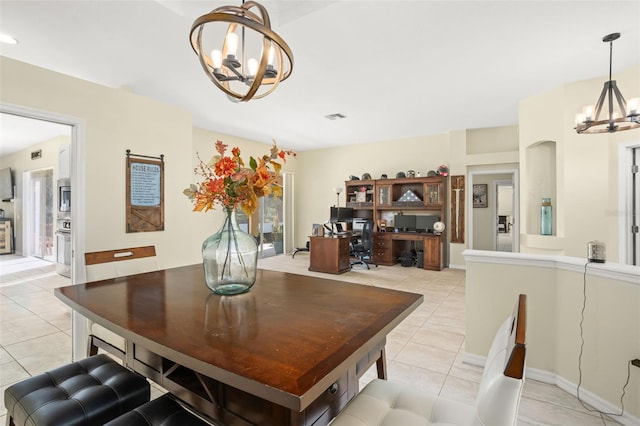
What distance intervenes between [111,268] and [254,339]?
1.80 m

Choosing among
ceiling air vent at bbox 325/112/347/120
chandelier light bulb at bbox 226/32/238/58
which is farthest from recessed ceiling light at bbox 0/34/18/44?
ceiling air vent at bbox 325/112/347/120

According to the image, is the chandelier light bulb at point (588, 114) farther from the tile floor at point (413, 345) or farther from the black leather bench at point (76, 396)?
the black leather bench at point (76, 396)

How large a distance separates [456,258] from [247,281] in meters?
5.93

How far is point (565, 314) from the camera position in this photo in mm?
2133

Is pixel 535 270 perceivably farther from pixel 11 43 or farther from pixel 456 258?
pixel 11 43

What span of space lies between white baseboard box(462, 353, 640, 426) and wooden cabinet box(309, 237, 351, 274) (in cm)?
346

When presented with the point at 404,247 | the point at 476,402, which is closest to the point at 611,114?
the point at 476,402

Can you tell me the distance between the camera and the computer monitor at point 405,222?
6.87 meters

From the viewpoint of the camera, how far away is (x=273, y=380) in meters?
0.77

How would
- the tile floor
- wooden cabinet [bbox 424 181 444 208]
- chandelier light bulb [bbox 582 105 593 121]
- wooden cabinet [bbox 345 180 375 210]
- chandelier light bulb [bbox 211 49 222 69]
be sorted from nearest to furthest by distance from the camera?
chandelier light bulb [bbox 211 49 222 69], the tile floor, chandelier light bulb [bbox 582 105 593 121], wooden cabinet [bbox 424 181 444 208], wooden cabinet [bbox 345 180 375 210]

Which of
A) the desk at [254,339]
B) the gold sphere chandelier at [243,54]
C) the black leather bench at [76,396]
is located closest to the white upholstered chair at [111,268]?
the black leather bench at [76,396]

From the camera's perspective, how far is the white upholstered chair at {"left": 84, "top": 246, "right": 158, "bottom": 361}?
5.99 ft

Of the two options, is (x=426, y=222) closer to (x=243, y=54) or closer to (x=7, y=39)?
(x=243, y=54)

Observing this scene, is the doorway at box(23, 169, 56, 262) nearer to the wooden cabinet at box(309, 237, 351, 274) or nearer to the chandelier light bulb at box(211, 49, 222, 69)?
the wooden cabinet at box(309, 237, 351, 274)
